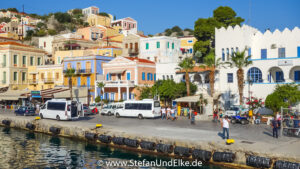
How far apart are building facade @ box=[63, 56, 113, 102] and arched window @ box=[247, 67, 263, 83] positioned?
25.0m

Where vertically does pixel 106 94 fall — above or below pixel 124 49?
below

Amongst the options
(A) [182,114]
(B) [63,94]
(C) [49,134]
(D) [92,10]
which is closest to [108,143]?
(C) [49,134]

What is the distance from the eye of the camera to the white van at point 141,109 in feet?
114

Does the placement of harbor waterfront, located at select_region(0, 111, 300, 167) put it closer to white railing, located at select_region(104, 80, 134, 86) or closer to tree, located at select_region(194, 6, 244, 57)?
white railing, located at select_region(104, 80, 134, 86)

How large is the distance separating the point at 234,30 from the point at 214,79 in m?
7.29

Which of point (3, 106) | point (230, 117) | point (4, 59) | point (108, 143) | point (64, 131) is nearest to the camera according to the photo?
point (108, 143)

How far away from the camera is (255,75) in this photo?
39.6 meters

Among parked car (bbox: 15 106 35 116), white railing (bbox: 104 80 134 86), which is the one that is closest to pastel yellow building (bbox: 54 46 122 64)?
white railing (bbox: 104 80 134 86)

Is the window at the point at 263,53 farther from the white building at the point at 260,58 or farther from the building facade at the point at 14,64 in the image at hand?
the building facade at the point at 14,64

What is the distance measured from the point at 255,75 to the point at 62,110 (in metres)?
23.6

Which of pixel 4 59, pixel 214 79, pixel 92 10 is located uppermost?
pixel 92 10

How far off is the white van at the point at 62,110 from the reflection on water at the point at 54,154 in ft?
14.8

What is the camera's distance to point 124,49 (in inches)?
2436

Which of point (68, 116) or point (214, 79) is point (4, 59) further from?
point (214, 79)
